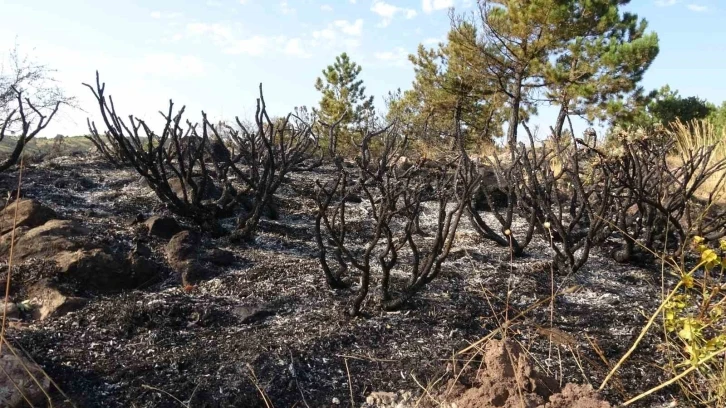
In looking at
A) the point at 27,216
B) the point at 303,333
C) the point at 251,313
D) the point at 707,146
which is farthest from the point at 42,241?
the point at 707,146

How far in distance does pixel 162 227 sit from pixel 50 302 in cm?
112

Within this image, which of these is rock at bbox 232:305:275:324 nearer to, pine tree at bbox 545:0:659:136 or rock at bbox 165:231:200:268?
rock at bbox 165:231:200:268

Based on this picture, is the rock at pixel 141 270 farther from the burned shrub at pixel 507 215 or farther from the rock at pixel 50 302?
the burned shrub at pixel 507 215

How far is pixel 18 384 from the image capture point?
79.9 inches

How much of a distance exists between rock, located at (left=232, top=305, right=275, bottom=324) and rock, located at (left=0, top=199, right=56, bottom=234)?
1776mm

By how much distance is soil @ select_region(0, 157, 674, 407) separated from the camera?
2.20 metres

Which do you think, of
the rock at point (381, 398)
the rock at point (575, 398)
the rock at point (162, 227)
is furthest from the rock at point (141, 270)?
the rock at point (575, 398)

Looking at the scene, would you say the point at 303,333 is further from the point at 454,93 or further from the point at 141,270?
the point at 454,93

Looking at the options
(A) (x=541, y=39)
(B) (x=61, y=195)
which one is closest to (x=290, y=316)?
(B) (x=61, y=195)

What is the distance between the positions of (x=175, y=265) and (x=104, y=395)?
51.7 inches

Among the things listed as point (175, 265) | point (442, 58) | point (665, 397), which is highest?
point (442, 58)

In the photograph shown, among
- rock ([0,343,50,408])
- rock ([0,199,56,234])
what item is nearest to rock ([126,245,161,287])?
rock ([0,199,56,234])

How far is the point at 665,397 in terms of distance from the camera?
223 cm

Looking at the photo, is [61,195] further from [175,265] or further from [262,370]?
[262,370]
